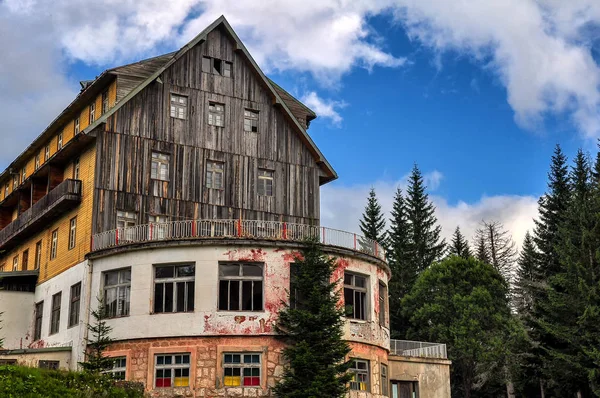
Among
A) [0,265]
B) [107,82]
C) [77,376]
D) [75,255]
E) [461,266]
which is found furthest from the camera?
[461,266]

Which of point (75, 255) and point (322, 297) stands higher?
point (75, 255)

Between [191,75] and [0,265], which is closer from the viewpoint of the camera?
[191,75]

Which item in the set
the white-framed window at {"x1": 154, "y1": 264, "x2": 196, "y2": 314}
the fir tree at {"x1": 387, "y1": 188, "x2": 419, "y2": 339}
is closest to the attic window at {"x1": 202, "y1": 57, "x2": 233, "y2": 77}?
the white-framed window at {"x1": 154, "y1": 264, "x2": 196, "y2": 314}

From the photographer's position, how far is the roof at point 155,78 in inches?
1602

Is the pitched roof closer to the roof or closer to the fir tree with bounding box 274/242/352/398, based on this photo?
the roof

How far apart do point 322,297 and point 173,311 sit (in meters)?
6.14

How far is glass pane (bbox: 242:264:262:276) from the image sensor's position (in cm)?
3475

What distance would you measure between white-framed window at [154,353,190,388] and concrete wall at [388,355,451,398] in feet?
35.6

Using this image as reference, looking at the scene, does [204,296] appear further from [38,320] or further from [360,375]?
[38,320]

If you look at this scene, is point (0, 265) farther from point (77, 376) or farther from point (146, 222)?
point (77, 376)

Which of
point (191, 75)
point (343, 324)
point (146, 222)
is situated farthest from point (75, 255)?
point (343, 324)

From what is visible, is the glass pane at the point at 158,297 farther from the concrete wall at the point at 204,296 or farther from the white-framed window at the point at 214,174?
the white-framed window at the point at 214,174

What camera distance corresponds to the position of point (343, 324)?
33781 millimetres

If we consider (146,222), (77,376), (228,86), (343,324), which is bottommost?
(77,376)
